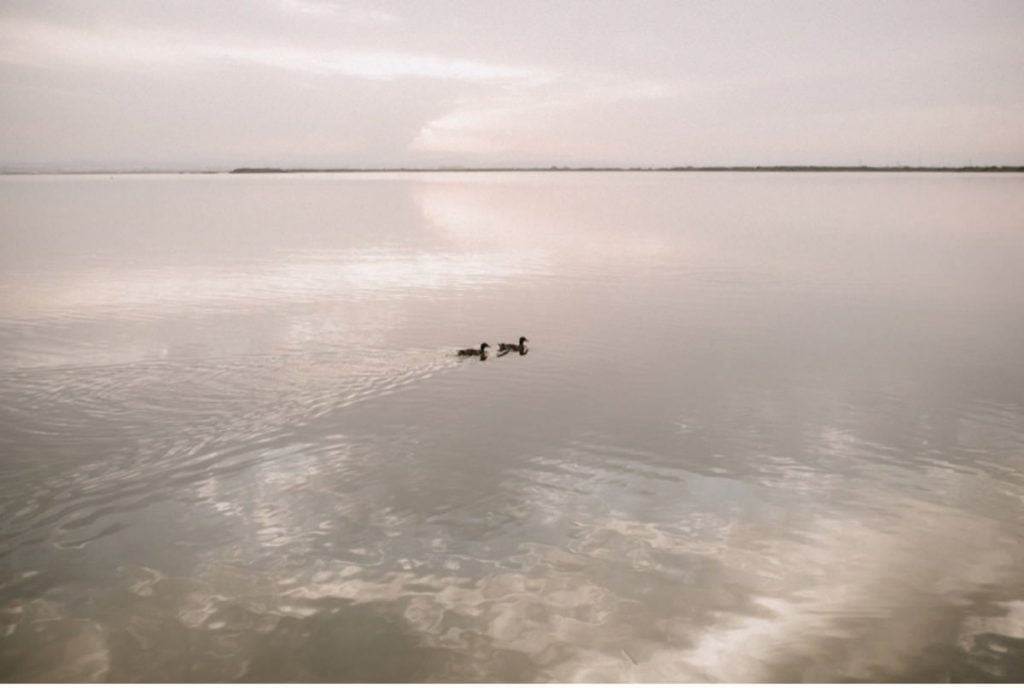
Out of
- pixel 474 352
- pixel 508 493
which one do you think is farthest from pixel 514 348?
pixel 508 493

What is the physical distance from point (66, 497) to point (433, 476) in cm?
615

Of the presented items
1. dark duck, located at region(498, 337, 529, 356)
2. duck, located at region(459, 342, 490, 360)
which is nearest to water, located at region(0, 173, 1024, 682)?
duck, located at region(459, 342, 490, 360)

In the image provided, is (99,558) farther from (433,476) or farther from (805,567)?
(805,567)

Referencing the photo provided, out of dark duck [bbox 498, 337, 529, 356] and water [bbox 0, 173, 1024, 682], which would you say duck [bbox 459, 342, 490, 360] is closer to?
water [bbox 0, 173, 1024, 682]

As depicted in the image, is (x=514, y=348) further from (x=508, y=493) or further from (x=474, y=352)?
(x=508, y=493)

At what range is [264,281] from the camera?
3469cm

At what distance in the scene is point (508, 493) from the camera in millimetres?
11586

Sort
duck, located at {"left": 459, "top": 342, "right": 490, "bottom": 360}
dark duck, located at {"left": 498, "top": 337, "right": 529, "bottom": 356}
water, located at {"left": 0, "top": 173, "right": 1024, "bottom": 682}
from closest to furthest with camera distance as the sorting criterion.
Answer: water, located at {"left": 0, "top": 173, "right": 1024, "bottom": 682}, duck, located at {"left": 459, "top": 342, "right": 490, "bottom": 360}, dark duck, located at {"left": 498, "top": 337, "right": 529, "bottom": 356}

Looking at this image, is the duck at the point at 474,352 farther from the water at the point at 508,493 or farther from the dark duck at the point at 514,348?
the dark duck at the point at 514,348

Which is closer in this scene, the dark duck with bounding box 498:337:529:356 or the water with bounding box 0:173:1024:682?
the water with bounding box 0:173:1024:682

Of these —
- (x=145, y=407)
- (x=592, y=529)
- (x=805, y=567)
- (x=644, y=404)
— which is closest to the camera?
(x=805, y=567)

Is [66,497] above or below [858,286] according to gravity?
below

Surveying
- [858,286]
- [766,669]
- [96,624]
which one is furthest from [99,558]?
[858,286]

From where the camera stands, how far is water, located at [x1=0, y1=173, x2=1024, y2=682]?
26.3ft
